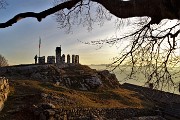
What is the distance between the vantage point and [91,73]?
3350cm

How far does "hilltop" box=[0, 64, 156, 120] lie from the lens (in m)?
20.6

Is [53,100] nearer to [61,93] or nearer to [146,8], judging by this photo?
[61,93]

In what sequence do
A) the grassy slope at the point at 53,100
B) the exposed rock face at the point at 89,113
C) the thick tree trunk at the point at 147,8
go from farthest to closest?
1. the exposed rock face at the point at 89,113
2. the grassy slope at the point at 53,100
3. the thick tree trunk at the point at 147,8

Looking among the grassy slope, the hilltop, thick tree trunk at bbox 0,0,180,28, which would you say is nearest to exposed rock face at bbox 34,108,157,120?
the hilltop

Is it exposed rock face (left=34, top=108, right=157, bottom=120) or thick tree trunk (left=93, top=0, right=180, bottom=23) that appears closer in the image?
thick tree trunk (left=93, top=0, right=180, bottom=23)

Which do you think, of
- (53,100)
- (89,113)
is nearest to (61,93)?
(53,100)

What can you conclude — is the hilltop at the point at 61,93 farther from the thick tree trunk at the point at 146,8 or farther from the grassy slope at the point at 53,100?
the thick tree trunk at the point at 146,8

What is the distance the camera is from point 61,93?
24.9 meters

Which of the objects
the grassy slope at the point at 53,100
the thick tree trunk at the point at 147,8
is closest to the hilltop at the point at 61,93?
the grassy slope at the point at 53,100

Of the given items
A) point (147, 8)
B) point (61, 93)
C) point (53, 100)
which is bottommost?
point (53, 100)

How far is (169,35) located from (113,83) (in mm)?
28772

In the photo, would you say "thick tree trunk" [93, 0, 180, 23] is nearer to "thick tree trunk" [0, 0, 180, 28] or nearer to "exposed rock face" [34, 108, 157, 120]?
"thick tree trunk" [0, 0, 180, 28]

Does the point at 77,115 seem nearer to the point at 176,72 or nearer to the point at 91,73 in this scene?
the point at 91,73

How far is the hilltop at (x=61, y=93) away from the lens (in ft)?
67.6
